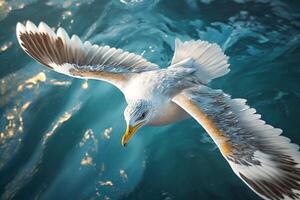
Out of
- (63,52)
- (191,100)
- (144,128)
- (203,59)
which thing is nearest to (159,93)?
(191,100)

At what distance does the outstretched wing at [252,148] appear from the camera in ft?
11.6

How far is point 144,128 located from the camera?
6.82m

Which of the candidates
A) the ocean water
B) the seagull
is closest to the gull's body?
the seagull

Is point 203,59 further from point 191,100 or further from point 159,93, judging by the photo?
point 191,100

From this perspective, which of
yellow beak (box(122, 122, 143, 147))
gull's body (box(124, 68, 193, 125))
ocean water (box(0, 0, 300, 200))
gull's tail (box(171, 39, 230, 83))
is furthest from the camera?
ocean water (box(0, 0, 300, 200))

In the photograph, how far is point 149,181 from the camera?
615 cm

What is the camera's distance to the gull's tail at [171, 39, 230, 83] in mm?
5422

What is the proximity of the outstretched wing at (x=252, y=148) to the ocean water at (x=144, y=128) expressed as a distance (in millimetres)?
1797

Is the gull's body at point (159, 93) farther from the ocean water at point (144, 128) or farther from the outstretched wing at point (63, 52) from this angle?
the ocean water at point (144, 128)

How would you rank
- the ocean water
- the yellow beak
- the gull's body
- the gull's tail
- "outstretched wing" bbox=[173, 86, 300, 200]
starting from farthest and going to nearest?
the ocean water
the gull's tail
the gull's body
the yellow beak
"outstretched wing" bbox=[173, 86, 300, 200]

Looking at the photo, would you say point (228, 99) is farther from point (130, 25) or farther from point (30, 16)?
point (30, 16)

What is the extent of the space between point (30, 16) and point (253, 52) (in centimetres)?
443

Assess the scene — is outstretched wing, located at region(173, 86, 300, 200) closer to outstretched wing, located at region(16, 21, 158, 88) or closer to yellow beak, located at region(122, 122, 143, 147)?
yellow beak, located at region(122, 122, 143, 147)

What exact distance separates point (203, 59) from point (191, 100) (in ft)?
4.12
